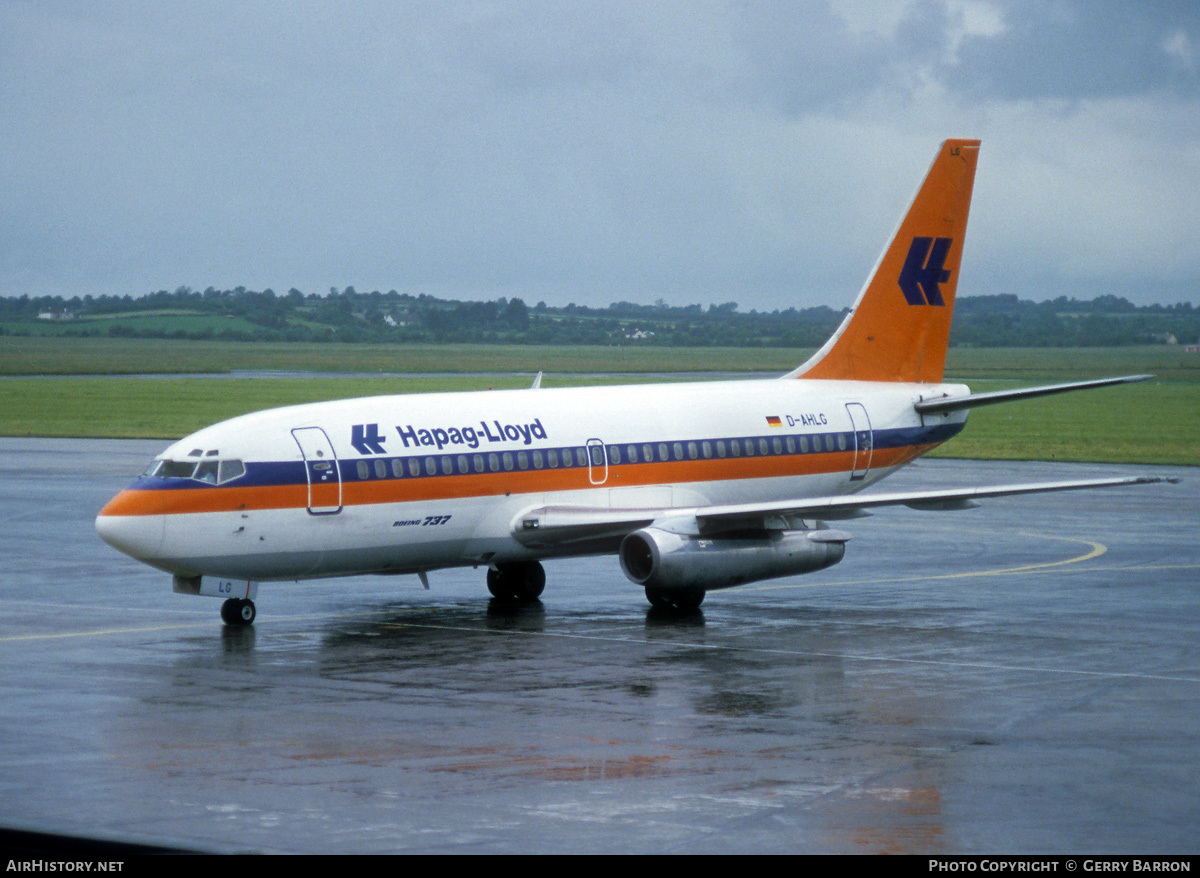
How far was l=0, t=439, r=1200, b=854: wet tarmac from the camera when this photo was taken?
1667 centimetres

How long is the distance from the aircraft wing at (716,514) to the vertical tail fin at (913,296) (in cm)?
752

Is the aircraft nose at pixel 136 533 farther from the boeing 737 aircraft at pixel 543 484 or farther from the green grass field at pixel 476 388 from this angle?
the green grass field at pixel 476 388

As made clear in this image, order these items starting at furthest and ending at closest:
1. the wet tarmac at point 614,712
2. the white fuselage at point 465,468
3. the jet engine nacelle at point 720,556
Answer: the jet engine nacelle at point 720,556
the white fuselage at point 465,468
the wet tarmac at point 614,712

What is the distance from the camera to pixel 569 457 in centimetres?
3300

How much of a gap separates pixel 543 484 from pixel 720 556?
3.64 m

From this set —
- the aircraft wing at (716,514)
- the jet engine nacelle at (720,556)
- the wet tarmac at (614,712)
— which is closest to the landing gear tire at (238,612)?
the wet tarmac at (614,712)

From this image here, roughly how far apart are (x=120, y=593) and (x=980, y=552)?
19.8 meters

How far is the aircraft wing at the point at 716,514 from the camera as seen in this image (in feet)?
102

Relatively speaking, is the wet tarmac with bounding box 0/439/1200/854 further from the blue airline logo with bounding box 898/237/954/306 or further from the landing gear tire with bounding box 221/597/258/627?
the blue airline logo with bounding box 898/237/954/306

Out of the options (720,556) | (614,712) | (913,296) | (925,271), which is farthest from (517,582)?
(925,271)

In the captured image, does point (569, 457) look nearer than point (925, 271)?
Yes

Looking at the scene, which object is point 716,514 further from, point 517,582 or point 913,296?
point 913,296

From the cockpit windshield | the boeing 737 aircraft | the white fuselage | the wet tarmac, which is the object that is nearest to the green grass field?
the boeing 737 aircraft

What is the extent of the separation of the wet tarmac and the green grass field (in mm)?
38082
